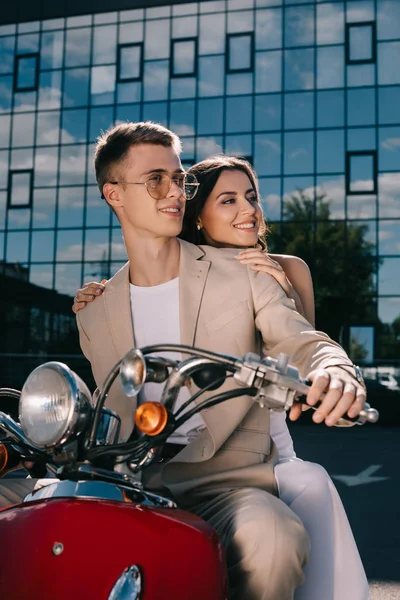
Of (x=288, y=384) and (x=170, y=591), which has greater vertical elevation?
(x=288, y=384)

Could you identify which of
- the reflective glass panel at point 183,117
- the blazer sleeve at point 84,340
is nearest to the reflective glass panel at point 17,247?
the reflective glass panel at point 183,117

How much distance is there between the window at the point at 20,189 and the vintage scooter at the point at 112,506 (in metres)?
33.5

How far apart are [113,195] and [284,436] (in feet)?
3.49

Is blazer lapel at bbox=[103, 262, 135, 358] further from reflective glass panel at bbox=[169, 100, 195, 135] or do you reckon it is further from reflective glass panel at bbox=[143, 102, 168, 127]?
reflective glass panel at bbox=[143, 102, 168, 127]

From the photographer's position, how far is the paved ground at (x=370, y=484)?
589 centimetres

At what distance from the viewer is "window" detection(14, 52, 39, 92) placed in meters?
35.4

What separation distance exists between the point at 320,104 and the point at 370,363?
14.2m

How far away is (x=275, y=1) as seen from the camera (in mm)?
31797

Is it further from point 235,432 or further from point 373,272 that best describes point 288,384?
point 373,272

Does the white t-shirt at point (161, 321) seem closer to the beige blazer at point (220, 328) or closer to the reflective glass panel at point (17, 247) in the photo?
the beige blazer at point (220, 328)

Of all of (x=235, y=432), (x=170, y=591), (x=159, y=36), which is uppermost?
(x=159, y=36)

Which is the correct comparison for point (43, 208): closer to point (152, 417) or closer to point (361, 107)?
point (361, 107)

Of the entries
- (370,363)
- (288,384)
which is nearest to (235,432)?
(288,384)

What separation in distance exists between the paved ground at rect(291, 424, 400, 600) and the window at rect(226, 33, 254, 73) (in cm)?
1787
